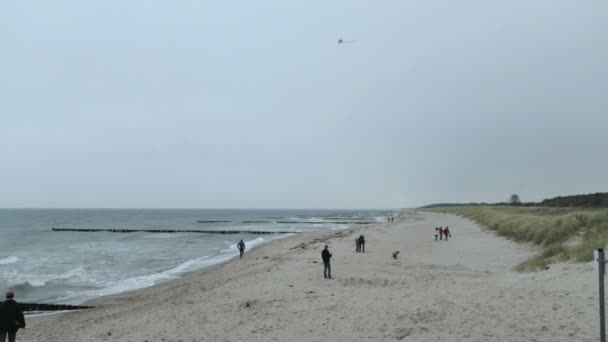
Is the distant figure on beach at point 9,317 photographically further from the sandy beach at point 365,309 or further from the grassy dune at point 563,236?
the grassy dune at point 563,236

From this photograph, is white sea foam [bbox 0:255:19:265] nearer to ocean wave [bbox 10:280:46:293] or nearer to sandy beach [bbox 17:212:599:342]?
ocean wave [bbox 10:280:46:293]

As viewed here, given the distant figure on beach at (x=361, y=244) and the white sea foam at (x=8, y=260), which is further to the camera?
the white sea foam at (x=8, y=260)

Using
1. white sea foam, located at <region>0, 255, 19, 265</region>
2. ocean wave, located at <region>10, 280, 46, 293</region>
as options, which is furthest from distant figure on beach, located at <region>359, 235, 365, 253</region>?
white sea foam, located at <region>0, 255, 19, 265</region>

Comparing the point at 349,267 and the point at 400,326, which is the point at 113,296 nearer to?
the point at 349,267

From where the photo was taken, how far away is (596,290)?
10234mm

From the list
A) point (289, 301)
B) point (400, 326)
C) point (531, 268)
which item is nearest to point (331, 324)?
point (400, 326)

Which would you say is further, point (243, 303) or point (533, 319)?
point (243, 303)

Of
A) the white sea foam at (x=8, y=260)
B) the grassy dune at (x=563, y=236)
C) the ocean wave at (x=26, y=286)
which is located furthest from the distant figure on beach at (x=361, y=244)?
the white sea foam at (x=8, y=260)

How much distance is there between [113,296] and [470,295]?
15.2 metres

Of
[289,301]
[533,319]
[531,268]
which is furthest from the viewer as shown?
[531,268]

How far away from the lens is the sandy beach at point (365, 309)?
8.76 metres

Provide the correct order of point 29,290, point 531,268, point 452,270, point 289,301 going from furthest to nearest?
point 29,290
point 452,270
point 531,268
point 289,301

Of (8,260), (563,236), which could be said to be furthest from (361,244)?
(8,260)

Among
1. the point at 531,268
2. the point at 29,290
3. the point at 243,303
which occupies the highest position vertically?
the point at 531,268
